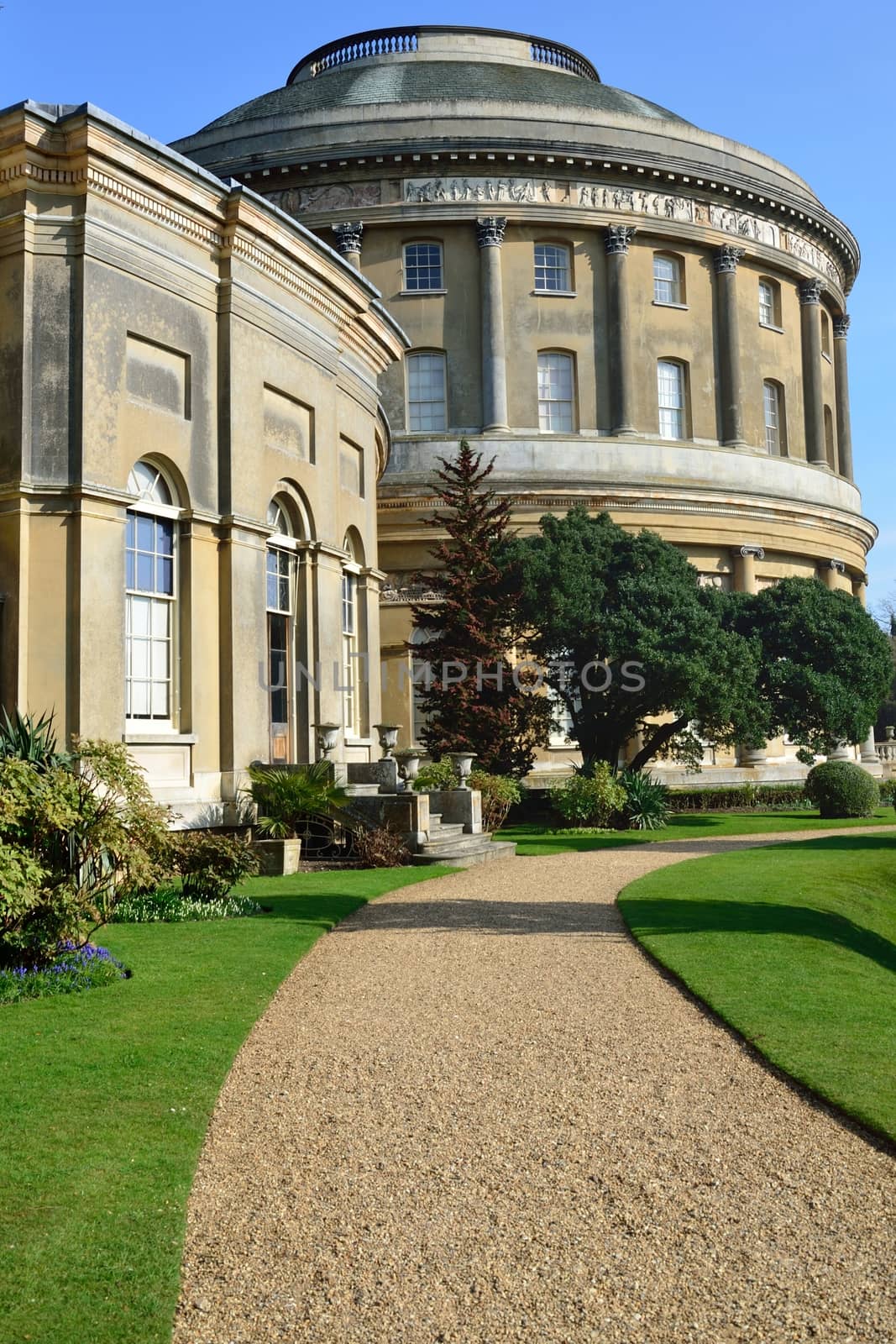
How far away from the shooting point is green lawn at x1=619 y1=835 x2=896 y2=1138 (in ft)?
21.3

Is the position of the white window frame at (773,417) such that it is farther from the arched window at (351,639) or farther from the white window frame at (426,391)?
the arched window at (351,639)

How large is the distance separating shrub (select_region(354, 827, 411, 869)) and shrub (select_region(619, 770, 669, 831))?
27.5ft

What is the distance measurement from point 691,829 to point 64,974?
16739 millimetres

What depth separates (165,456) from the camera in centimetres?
1521

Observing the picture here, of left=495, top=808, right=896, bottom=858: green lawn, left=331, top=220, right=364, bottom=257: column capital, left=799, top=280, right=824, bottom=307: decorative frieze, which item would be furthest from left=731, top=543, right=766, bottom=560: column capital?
left=331, top=220, right=364, bottom=257: column capital

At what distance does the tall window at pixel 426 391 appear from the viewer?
113 ft

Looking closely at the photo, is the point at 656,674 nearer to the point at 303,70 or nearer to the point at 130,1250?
the point at 130,1250

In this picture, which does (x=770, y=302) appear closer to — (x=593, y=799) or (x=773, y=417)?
(x=773, y=417)

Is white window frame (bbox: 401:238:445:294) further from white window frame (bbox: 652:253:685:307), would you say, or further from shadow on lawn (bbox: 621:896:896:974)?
shadow on lawn (bbox: 621:896:896:974)

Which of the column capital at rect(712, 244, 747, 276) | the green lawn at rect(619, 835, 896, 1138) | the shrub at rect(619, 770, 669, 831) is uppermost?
the column capital at rect(712, 244, 747, 276)

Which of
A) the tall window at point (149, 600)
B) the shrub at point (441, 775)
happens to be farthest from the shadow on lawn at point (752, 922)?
the shrub at point (441, 775)

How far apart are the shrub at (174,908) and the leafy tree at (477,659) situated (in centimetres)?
1151

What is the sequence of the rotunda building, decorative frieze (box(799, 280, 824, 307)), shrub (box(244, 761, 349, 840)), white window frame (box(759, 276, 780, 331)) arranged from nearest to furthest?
shrub (box(244, 761, 349, 840)) < the rotunda building < white window frame (box(759, 276, 780, 331)) < decorative frieze (box(799, 280, 824, 307))

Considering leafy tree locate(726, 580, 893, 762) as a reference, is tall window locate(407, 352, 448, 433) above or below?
above
